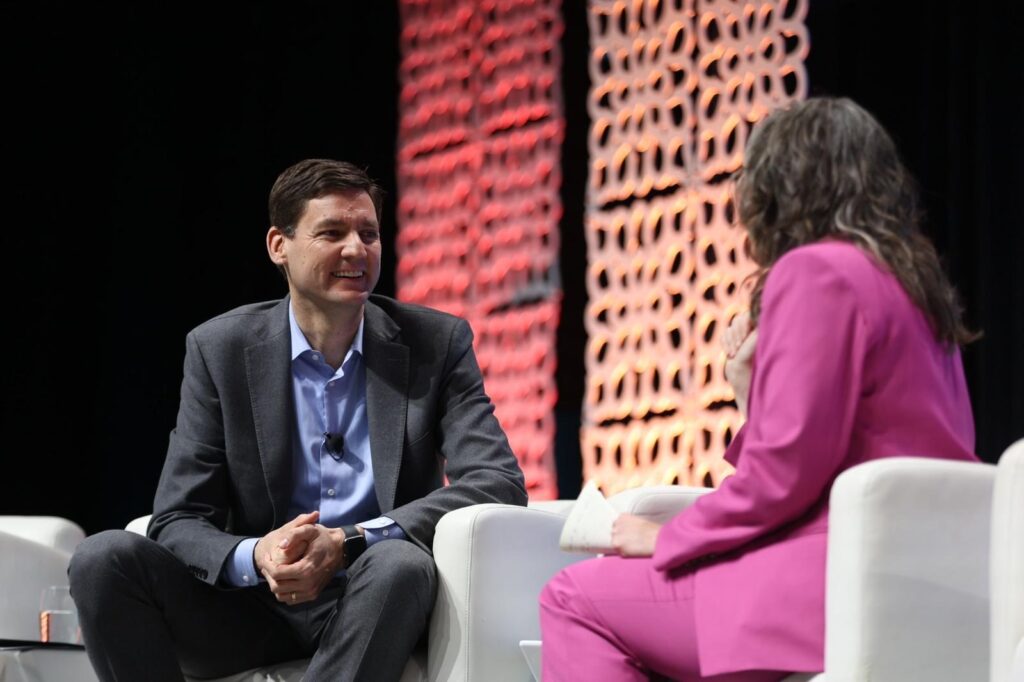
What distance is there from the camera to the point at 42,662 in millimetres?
2664

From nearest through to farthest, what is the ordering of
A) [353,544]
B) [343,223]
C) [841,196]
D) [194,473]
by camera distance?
[841,196], [353,544], [194,473], [343,223]

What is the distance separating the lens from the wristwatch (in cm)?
232

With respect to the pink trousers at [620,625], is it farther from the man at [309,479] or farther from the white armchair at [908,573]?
the man at [309,479]

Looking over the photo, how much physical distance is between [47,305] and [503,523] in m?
3.61

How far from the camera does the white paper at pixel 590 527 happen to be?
6.06ft

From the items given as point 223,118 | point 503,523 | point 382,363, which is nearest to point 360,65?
point 223,118

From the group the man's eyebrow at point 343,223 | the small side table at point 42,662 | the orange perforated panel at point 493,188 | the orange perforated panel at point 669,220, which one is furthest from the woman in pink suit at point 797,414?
the orange perforated panel at point 493,188

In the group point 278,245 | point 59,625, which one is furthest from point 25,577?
point 278,245

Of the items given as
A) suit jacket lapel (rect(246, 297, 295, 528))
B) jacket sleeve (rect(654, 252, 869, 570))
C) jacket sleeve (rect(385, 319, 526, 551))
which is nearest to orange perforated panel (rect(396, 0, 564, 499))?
jacket sleeve (rect(385, 319, 526, 551))

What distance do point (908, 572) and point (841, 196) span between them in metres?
0.46

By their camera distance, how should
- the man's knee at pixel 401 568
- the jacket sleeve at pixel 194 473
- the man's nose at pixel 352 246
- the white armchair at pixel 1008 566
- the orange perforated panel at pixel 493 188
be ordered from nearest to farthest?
1. the white armchair at pixel 1008 566
2. the man's knee at pixel 401 568
3. the jacket sleeve at pixel 194 473
4. the man's nose at pixel 352 246
5. the orange perforated panel at pixel 493 188

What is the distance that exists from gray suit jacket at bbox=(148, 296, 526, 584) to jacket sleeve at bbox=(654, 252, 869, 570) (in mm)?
862

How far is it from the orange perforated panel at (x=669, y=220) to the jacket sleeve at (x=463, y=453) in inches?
68.6

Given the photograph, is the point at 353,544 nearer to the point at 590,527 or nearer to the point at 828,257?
the point at 590,527
